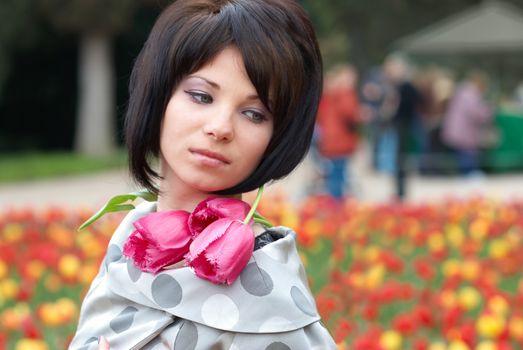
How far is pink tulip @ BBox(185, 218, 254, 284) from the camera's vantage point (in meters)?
1.98

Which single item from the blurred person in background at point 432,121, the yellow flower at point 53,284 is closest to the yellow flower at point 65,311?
the yellow flower at point 53,284

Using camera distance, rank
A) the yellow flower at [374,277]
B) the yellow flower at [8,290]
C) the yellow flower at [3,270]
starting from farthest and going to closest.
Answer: the yellow flower at [3,270], the yellow flower at [374,277], the yellow flower at [8,290]

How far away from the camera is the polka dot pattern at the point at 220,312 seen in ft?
6.54

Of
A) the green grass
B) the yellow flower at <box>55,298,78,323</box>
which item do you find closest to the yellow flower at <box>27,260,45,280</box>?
the yellow flower at <box>55,298,78,323</box>

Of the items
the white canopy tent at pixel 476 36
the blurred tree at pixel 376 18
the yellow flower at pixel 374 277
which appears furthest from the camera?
the blurred tree at pixel 376 18

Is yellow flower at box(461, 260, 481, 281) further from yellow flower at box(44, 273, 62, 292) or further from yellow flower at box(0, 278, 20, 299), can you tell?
yellow flower at box(0, 278, 20, 299)

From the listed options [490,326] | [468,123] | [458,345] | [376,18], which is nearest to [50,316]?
[458,345]

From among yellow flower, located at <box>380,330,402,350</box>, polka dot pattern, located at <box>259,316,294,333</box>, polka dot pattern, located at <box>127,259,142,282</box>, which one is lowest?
yellow flower, located at <box>380,330,402,350</box>

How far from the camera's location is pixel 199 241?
2025 mm

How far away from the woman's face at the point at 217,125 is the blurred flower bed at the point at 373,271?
1389mm

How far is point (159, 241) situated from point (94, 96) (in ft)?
66.1

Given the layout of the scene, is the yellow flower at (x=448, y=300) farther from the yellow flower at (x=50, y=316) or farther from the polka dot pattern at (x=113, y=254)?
the polka dot pattern at (x=113, y=254)

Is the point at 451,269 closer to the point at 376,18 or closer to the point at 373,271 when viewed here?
the point at 373,271

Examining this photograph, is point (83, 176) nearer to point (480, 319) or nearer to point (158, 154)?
point (480, 319)
